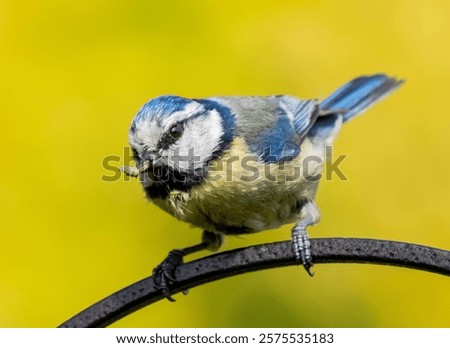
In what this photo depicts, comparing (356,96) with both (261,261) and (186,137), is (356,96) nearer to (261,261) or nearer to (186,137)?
(186,137)

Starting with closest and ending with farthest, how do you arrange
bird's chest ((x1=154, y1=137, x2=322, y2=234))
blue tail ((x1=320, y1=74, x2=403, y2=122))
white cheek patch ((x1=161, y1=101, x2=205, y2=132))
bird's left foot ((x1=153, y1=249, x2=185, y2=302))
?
1. bird's left foot ((x1=153, y1=249, x2=185, y2=302))
2. white cheek patch ((x1=161, y1=101, x2=205, y2=132))
3. bird's chest ((x1=154, y1=137, x2=322, y2=234))
4. blue tail ((x1=320, y1=74, x2=403, y2=122))

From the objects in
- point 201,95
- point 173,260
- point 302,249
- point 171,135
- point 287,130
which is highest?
point 201,95

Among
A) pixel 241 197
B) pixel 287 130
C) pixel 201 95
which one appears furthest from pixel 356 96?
pixel 241 197

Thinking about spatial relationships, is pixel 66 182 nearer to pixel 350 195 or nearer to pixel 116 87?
pixel 116 87

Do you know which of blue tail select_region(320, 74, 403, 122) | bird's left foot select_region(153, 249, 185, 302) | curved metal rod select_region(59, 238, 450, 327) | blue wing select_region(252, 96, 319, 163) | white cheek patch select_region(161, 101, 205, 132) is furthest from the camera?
blue tail select_region(320, 74, 403, 122)

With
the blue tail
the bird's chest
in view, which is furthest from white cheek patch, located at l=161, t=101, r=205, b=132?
the blue tail

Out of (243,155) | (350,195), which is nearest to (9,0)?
(243,155)

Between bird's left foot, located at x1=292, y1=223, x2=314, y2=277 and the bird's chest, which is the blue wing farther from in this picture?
bird's left foot, located at x1=292, y1=223, x2=314, y2=277
